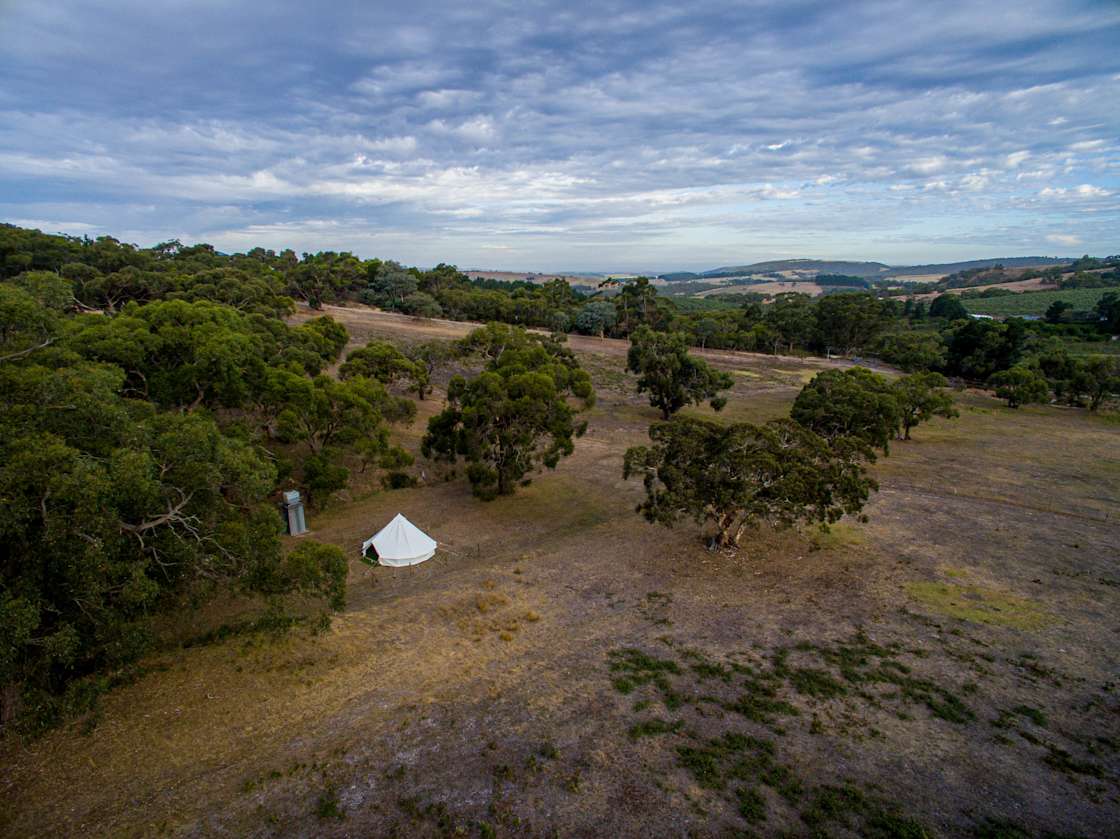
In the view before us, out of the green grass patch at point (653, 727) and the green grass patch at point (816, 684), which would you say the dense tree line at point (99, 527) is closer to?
the green grass patch at point (653, 727)

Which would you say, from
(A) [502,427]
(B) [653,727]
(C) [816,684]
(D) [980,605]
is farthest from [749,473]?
(A) [502,427]

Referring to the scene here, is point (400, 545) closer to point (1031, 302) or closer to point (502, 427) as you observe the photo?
point (502, 427)

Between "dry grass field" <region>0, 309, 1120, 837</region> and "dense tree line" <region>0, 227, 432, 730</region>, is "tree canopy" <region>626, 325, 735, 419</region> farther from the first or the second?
"dense tree line" <region>0, 227, 432, 730</region>

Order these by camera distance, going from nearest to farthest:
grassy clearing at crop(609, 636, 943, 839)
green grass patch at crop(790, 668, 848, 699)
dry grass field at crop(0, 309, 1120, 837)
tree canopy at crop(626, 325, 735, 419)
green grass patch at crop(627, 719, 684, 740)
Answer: grassy clearing at crop(609, 636, 943, 839), dry grass field at crop(0, 309, 1120, 837), green grass patch at crop(627, 719, 684, 740), green grass patch at crop(790, 668, 848, 699), tree canopy at crop(626, 325, 735, 419)

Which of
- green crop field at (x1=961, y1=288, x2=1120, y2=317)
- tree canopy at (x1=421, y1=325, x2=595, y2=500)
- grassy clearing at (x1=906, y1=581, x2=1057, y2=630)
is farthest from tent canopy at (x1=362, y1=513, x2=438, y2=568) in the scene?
green crop field at (x1=961, y1=288, x2=1120, y2=317)

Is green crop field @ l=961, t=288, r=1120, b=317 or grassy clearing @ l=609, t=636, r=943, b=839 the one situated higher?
green crop field @ l=961, t=288, r=1120, b=317

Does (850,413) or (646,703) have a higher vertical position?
(850,413)

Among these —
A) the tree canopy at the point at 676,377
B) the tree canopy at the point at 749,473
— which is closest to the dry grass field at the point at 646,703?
the tree canopy at the point at 749,473
